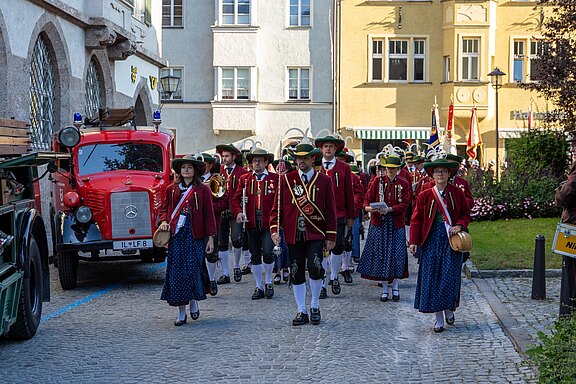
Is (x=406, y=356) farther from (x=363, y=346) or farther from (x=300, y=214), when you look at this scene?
(x=300, y=214)

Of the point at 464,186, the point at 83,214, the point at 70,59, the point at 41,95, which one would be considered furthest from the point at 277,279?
the point at 70,59

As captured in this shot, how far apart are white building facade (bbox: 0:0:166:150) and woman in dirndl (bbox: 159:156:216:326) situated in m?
8.37

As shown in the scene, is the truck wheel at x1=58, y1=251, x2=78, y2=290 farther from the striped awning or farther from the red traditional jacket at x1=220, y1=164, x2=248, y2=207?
the striped awning

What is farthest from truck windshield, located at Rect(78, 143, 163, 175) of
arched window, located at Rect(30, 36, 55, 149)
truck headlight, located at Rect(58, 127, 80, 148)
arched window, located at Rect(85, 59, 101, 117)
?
arched window, located at Rect(85, 59, 101, 117)

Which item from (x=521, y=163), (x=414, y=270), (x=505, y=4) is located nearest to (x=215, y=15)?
(x=505, y=4)

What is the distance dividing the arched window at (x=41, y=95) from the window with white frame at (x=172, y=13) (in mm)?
21989

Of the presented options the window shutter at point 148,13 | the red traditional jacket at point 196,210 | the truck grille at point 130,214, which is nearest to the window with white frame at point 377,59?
the window shutter at point 148,13

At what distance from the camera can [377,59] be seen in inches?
1705

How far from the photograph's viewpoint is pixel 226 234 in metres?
14.9

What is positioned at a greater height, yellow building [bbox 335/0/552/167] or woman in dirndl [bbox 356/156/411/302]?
yellow building [bbox 335/0/552/167]

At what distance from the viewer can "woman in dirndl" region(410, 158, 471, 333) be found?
10.3 m

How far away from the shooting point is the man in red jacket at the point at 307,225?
422 inches

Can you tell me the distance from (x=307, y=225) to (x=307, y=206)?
21 cm

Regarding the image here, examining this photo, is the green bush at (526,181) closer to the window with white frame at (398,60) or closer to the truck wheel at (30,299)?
the window with white frame at (398,60)
